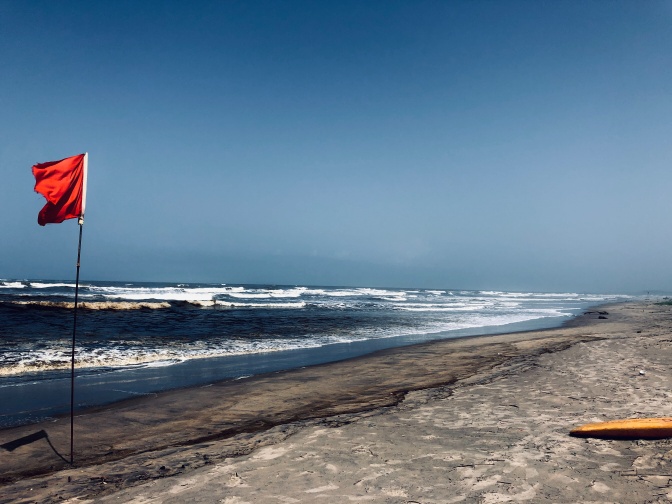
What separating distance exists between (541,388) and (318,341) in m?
10.6

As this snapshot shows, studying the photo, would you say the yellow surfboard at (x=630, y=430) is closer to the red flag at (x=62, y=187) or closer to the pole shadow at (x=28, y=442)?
the pole shadow at (x=28, y=442)

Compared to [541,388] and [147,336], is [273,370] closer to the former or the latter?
[541,388]

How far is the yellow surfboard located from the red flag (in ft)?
21.5

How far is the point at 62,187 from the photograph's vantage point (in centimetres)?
539

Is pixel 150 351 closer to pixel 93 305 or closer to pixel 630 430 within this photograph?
pixel 630 430

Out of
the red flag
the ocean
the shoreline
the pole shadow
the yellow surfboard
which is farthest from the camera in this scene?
the ocean

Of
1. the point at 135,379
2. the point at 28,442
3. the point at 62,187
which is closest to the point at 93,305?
the point at 135,379

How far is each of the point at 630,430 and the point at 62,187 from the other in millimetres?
7218

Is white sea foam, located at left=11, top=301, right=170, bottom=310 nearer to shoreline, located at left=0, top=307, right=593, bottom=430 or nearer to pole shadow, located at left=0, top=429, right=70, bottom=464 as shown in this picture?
shoreline, located at left=0, top=307, right=593, bottom=430

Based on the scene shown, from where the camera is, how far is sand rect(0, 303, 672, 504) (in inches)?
158

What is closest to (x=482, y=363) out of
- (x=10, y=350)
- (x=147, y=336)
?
(x=147, y=336)

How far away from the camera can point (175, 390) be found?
904cm

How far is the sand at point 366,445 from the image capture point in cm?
400

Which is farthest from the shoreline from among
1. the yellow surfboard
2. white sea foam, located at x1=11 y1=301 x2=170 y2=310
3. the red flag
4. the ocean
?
white sea foam, located at x1=11 y1=301 x2=170 y2=310
